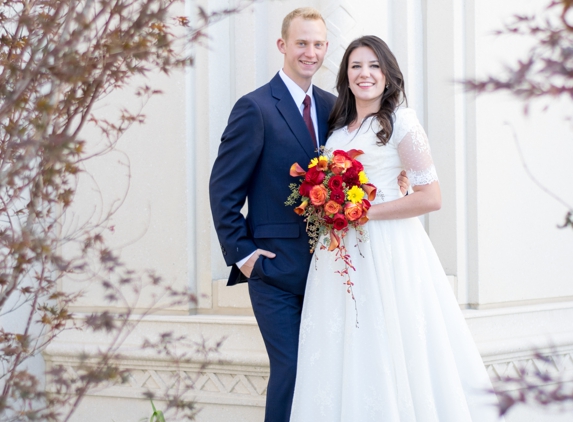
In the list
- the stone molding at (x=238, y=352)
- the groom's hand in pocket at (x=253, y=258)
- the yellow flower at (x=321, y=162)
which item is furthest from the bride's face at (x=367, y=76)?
the stone molding at (x=238, y=352)

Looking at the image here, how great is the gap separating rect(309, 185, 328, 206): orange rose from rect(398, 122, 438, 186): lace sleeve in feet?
1.53

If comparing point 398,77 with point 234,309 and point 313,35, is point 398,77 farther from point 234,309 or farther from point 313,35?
point 234,309

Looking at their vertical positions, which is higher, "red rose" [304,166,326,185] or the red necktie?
the red necktie

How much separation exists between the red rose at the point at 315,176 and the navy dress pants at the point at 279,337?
0.60m

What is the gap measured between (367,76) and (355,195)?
70 cm

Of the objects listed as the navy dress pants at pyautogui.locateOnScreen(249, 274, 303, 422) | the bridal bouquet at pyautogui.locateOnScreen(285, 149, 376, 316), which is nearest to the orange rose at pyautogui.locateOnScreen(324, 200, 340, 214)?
the bridal bouquet at pyautogui.locateOnScreen(285, 149, 376, 316)

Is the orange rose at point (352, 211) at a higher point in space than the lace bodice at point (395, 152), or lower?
lower

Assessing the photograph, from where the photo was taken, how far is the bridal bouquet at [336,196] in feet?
10.0

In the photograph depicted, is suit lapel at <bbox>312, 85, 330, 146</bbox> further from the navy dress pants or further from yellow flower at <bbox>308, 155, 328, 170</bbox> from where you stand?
the navy dress pants

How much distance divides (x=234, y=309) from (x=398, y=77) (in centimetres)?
177

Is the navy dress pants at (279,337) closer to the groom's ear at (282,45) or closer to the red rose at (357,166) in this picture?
the red rose at (357,166)

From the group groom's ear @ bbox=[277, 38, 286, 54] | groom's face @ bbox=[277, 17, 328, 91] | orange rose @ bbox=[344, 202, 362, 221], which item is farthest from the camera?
groom's ear @ bbox=[277, 38, 286, 54]

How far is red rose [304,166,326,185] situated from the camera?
3.11 meters

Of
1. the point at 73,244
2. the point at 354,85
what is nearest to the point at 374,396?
the point at 354,85
